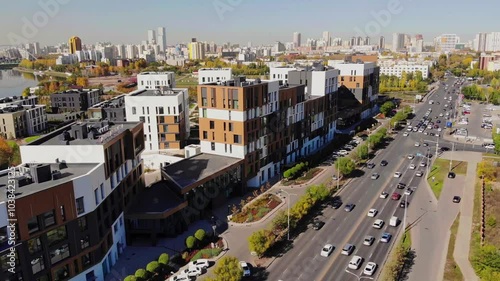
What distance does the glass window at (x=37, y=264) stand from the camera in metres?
32.0

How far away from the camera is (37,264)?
3228 centimetres

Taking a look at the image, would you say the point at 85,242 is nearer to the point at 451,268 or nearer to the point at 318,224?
the point at 318,224

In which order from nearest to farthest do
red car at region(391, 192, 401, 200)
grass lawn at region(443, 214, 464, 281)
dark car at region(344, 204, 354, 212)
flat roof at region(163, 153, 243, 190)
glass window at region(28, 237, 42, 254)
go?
glass window at region(28, 237, 42, 254)
grass lawn at region(443, 214, 464, 281)
flat roof at region(163, 153, 243, 190)
dark car at region(344, 204, 354, 212)
red car at region(391, 192, 401, 200)

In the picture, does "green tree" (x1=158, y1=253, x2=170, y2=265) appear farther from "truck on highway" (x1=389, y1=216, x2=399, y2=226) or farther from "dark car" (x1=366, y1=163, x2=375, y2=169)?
"dark car" (x1=366, y1=163, x2=375, y2=169)

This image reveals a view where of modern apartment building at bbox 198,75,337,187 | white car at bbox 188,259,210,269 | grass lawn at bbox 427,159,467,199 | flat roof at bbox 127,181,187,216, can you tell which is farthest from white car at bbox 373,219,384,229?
flat roof at bbox 127,181,187,216

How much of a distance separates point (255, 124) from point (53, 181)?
110ft

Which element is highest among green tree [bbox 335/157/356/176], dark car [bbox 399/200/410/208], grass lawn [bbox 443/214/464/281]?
green tree [bbox 335/157/356/176]

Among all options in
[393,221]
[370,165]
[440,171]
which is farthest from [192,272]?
[440,171]

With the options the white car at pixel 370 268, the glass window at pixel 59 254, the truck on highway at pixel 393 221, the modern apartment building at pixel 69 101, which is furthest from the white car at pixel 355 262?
the modern apartment building at pixel 69 101

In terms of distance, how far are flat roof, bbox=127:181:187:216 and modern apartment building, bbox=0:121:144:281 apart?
7.37 ft

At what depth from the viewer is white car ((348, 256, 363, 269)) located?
39700 millimetres

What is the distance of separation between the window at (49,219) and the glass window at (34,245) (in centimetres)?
135

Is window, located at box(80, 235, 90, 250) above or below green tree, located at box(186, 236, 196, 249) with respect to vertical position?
above

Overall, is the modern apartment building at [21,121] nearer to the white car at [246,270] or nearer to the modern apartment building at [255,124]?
the modern apartment building at [255,124]
